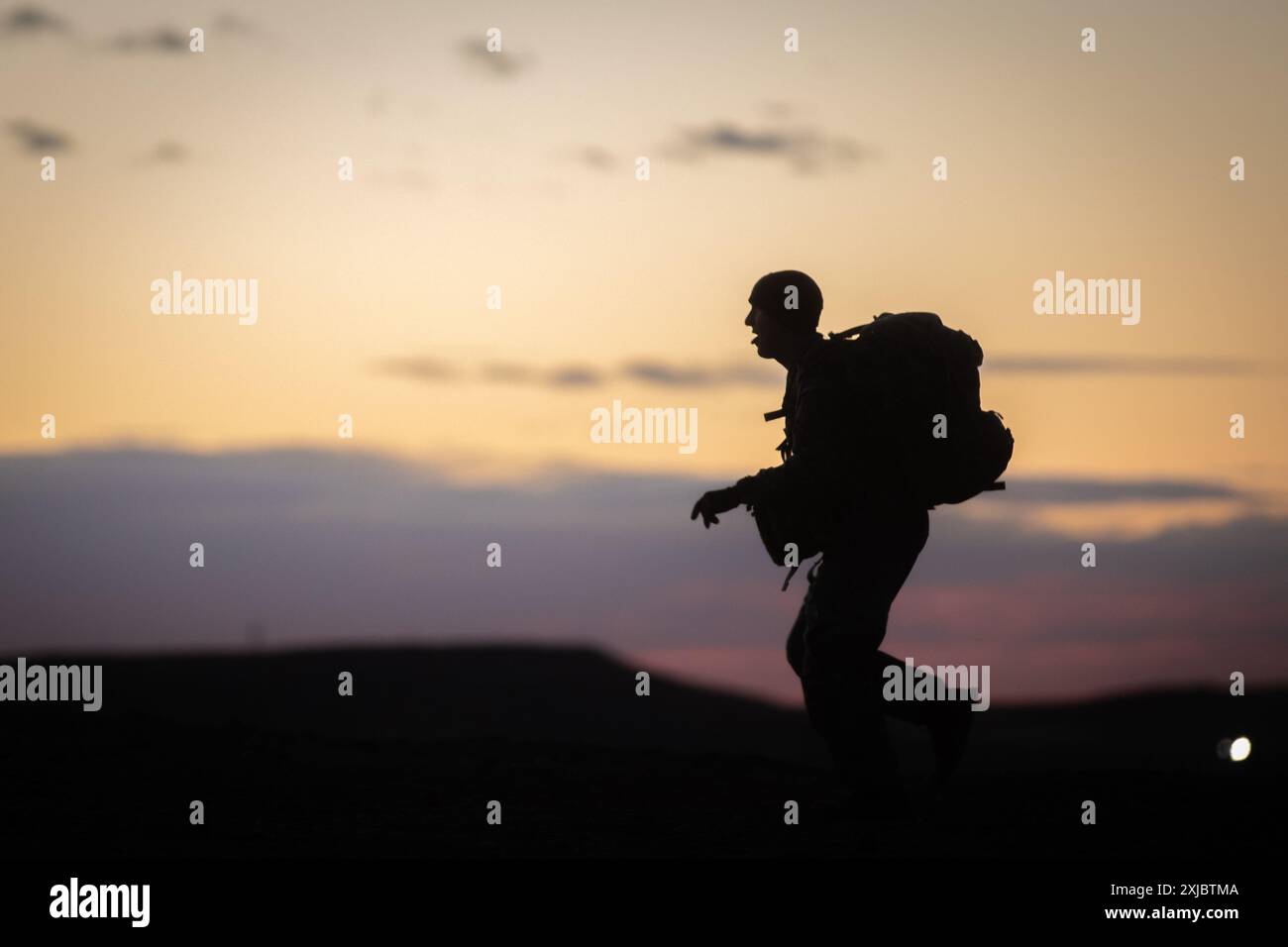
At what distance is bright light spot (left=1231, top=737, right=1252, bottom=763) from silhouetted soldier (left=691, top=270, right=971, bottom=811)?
7.26 feet

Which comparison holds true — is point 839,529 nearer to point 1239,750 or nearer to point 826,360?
point 826,360

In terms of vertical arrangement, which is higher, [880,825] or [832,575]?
[832,575]

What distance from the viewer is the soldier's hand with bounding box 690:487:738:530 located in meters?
7.28

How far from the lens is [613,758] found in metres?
9.48

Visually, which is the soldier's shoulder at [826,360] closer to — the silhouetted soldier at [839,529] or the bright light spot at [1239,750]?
the silhouetted soldier at [839,529]

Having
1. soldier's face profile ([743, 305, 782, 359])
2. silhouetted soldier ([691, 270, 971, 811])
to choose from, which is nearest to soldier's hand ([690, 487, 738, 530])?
silhouetted soldier ([691, 270, 971, 811])

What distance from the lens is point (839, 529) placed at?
24.4 feet

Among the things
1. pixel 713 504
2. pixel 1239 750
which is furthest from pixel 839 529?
pixel 1239 750

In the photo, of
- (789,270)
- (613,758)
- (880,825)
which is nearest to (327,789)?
(613,758)

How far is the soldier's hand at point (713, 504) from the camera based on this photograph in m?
7.28
